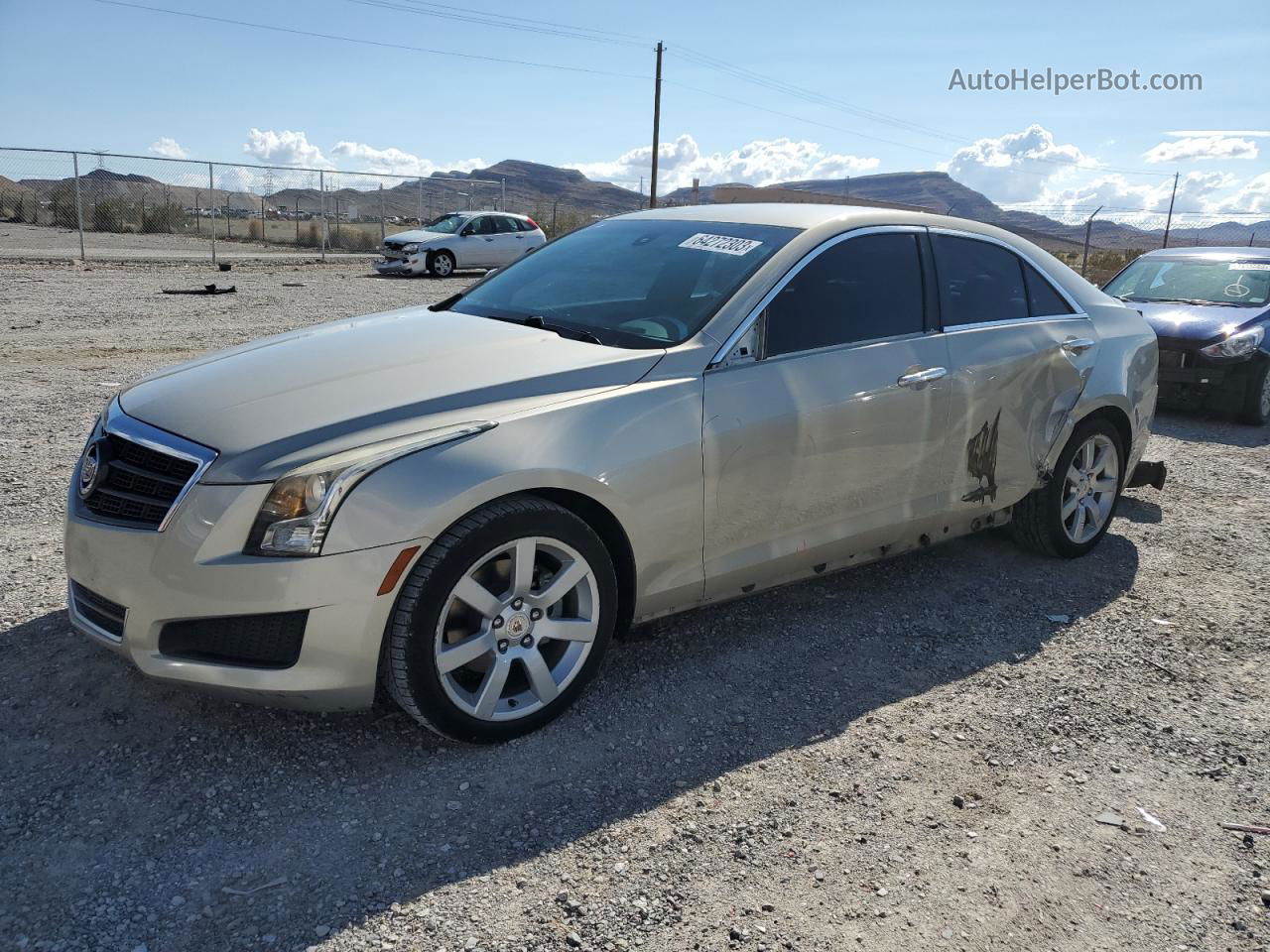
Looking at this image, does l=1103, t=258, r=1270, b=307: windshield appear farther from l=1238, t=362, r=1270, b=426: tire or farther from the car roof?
l=1238, t=362, r=1270, b=426: tire

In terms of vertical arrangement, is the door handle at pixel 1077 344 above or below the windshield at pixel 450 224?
below

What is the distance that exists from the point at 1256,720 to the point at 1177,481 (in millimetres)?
3819

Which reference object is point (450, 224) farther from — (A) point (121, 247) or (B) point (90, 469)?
(B) point (90, 469)

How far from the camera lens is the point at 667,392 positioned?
3.56 m

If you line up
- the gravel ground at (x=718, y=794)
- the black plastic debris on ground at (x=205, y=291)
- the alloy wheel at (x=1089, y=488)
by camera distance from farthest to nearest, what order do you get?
the black plastic debris on ground at (x=205, y=291)
the alloy wheel at (x=1089, y=488)
the gravel ground at (x=718, y=794)

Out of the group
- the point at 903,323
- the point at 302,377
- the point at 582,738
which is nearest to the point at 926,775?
the point at 582,738

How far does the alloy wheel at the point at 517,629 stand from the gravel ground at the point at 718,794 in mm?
188

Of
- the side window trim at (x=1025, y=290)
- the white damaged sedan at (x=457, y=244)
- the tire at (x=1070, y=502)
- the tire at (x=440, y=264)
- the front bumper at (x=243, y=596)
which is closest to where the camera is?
the front bumper at (x=243, y=596)

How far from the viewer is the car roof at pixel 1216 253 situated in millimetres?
10545

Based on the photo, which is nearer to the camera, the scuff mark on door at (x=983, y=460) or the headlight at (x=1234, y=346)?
the scuff mark on door at (x=983, y=460)

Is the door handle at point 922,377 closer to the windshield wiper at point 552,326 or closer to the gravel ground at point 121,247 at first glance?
the windshield wiper at point 552,326

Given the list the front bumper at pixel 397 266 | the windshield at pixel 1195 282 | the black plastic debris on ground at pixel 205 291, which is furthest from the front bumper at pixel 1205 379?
the front bumper at pixel 397 266

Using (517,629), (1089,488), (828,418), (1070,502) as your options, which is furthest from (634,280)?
(1089,488)

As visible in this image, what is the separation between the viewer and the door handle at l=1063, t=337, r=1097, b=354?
5.02m
